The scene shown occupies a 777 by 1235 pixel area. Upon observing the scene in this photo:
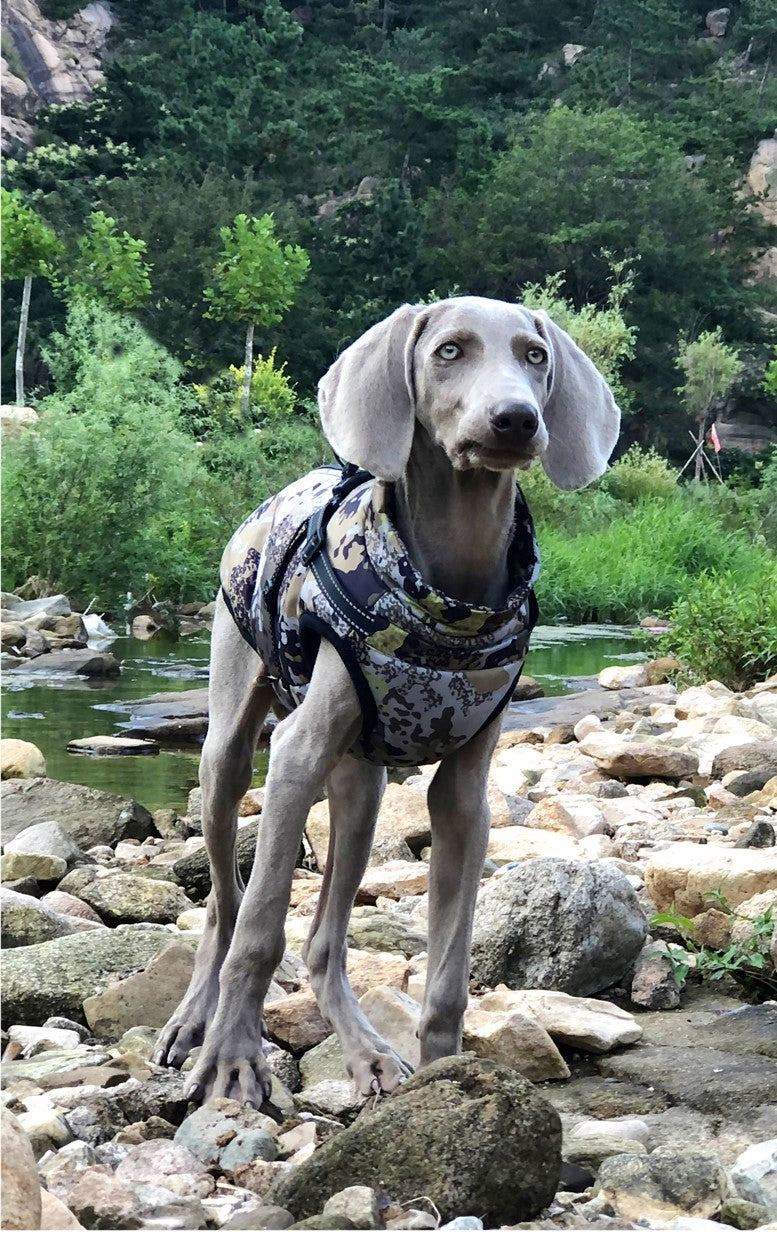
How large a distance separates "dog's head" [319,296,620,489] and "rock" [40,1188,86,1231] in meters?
1.36

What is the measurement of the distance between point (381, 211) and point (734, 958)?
3682 cm

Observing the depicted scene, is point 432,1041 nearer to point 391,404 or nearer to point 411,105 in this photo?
point 391,404

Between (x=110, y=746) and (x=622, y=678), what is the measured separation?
14.8 ft

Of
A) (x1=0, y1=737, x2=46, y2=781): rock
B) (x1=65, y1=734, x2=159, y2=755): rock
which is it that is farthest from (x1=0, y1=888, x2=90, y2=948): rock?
(x1=65, y1=734, x2=159, y2=755): rock

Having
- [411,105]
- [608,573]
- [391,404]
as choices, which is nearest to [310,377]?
[411,105]

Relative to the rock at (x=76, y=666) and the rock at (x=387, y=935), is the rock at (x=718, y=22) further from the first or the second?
the rock at (x=387, y=935)

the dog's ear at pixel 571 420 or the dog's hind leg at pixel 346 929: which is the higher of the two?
the dog's ear at pixel 571 420

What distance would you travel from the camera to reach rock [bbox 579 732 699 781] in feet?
21.5

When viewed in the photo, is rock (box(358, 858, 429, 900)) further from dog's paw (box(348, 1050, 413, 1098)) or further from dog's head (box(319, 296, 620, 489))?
dog's head (box(319, 296, 620, 489))

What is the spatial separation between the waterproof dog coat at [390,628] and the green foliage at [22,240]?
2559 cm

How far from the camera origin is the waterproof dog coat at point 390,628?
2.68m

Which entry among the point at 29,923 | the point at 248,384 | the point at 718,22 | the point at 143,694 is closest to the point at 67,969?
the point at 29,923

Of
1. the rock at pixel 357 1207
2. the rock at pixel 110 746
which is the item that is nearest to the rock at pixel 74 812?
the rock at pixel 110 746

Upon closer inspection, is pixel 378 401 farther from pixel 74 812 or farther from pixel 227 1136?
pixel 74 812
